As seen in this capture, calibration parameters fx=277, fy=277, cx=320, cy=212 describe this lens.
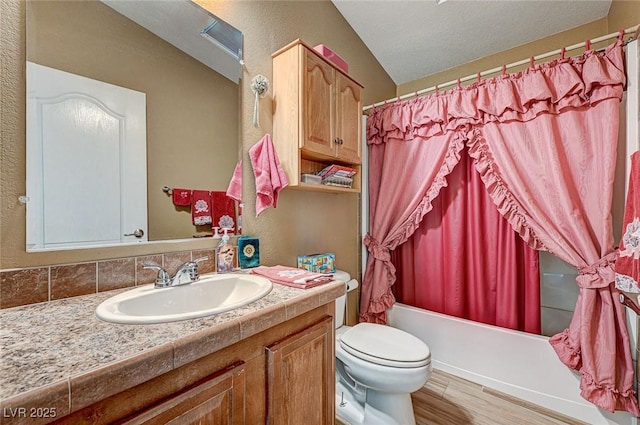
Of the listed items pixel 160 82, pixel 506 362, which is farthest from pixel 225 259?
pixel 506 362

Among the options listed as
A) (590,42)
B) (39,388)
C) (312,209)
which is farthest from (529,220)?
(39,388)

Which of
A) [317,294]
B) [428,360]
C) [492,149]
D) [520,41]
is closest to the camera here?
[317,294]

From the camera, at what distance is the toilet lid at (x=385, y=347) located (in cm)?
130

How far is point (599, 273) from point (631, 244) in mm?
324

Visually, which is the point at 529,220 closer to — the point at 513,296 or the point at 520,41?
the point at 513,296

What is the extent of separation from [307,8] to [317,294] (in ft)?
6.12

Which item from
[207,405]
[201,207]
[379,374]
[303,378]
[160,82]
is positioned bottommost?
[379,374]

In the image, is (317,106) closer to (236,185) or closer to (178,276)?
(236,185)

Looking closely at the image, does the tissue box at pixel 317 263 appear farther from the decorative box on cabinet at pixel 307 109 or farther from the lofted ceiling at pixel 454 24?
the lofted ceiling at pixel 454 24

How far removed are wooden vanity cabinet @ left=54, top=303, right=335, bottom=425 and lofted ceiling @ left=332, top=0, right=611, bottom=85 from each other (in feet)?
7.04

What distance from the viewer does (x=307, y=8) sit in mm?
1846

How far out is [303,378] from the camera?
929 millimetres

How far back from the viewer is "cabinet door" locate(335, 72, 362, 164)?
1715 millimetres

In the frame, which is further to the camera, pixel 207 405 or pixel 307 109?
pixel 307 109
